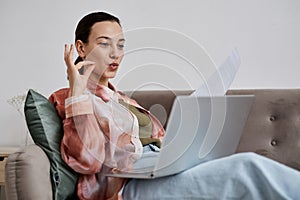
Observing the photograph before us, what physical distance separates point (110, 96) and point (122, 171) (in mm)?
293

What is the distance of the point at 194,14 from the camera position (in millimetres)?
1961

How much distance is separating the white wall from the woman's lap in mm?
680

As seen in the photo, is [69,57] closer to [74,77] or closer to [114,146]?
[74,77]

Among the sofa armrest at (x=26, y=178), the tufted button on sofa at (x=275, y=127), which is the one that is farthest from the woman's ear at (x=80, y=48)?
the tufted button on sofa at (x=275, y=127)

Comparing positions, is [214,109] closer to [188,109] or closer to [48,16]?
[188,109]

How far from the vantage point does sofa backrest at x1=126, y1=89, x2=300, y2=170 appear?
1509mm

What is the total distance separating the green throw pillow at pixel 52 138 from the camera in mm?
1066

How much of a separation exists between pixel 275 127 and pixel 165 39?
0.70 m

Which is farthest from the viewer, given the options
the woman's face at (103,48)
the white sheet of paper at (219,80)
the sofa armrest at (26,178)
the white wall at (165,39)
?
the white wall at (165,39)

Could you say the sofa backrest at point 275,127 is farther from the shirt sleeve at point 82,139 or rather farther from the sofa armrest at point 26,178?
the sofa armrest at point 26,178

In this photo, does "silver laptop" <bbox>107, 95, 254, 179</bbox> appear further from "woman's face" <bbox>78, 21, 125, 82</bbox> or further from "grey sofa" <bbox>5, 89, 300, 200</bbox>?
"grey sofa" <bbox>5, 89, 300, 200</bbox>

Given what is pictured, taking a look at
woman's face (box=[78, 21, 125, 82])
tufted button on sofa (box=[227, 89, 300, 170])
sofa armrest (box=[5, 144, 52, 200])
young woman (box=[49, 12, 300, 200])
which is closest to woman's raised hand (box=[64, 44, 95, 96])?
young woman (box=[49, 12, 300, 200])

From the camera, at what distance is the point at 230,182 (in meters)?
0.92

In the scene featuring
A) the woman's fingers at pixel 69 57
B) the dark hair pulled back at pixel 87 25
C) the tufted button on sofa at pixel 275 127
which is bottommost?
the tufted button on sofa at pixel 275 127
